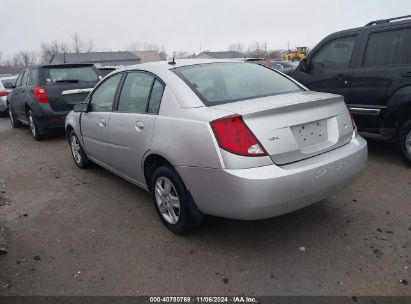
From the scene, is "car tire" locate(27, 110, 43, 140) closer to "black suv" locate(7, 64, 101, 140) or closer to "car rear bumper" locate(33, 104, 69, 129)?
"black suv" locate(7, 64, 101, 140)

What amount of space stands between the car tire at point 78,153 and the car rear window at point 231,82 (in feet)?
8.70

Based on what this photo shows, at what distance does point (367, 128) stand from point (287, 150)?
3208 millimetres

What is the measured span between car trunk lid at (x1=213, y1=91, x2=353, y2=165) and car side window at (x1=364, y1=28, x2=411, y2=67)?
211 centimetres

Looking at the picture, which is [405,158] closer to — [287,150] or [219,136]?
[287,150]

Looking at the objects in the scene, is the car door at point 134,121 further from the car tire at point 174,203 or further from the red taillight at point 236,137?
the red taillight at point 236,137

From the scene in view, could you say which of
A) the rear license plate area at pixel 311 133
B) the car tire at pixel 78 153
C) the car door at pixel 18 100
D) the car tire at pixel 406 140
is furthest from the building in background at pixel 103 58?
the rear license plate area at pixel 311 133

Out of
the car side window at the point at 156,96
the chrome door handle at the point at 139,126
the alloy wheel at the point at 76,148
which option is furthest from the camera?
the alloy wheel at the point at 76,148

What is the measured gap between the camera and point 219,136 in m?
2.78

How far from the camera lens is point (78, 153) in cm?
580

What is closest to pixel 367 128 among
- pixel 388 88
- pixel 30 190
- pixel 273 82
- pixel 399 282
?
pixel 388 88

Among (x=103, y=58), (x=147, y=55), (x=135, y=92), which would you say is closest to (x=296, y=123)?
(x=135, y=92)

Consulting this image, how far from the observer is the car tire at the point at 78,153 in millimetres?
5638

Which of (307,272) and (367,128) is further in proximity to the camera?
(367,128)

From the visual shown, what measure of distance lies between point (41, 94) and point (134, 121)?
16.4 ft
